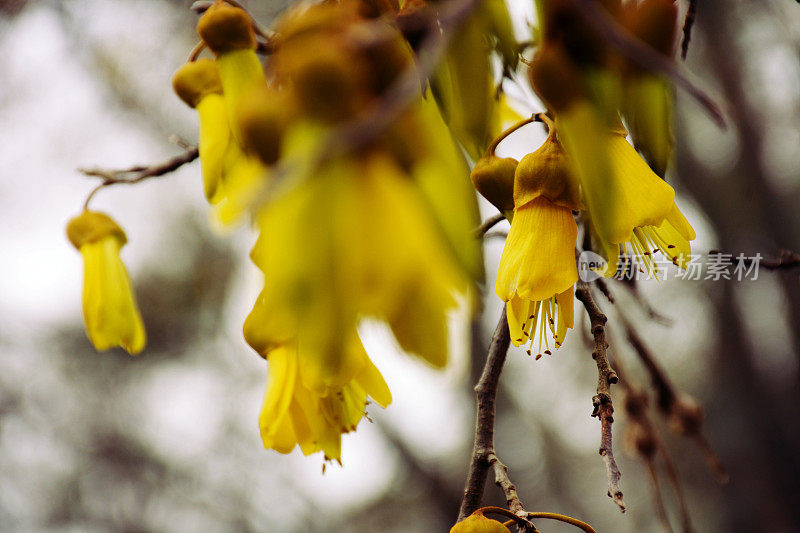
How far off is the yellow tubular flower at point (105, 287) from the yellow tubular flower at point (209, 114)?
10.9 inches

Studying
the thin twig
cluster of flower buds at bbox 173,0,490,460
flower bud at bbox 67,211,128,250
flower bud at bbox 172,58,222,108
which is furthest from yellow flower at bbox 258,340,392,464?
flower bud at bbox 67,211,128,250

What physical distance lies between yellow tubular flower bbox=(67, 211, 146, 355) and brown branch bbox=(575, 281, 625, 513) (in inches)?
18.4

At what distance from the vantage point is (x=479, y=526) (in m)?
0.64

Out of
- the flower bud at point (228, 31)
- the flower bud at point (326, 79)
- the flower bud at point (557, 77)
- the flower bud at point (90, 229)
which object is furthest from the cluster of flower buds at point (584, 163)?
the flower bud at point (90, 229)

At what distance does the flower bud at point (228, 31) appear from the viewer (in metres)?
0.53

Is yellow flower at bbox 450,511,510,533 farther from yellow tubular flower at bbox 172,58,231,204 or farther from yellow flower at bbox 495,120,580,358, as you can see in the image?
yellow tubular flower at bbox 172,58,231,204

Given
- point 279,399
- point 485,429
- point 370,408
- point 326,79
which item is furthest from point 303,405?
point 370,408

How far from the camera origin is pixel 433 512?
14.6ft

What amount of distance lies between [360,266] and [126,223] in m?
4.28

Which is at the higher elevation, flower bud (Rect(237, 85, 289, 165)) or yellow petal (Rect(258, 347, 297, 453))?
flower bud (Rect(237, 85, 289, 165))

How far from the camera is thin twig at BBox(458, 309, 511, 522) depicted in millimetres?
681

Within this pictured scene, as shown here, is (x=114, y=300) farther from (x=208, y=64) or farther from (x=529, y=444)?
(x=529, y=444)

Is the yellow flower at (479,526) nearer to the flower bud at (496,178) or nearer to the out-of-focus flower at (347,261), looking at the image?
the flower bud at (496,178)

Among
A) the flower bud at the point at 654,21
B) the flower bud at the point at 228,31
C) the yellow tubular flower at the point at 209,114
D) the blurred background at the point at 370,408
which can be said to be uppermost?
the flower bud at the point at 654,21
